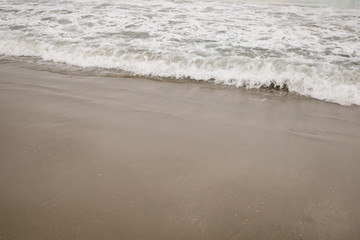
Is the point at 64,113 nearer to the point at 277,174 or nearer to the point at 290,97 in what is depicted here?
the point at 277,174

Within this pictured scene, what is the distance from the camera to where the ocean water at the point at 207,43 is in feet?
17.4

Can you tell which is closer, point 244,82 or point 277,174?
point 277,174

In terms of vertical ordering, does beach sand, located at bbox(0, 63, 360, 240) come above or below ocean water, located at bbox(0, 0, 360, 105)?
below

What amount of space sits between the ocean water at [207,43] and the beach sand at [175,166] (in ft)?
3.01

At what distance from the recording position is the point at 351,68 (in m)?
5.39

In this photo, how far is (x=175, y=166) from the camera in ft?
9.48

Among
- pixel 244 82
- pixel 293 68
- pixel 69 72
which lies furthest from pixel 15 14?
pixel 293 68

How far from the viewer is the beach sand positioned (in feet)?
7.21

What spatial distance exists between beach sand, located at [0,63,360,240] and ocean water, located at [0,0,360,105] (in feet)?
3.01

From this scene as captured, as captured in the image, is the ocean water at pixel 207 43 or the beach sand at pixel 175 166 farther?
the ocean water at pixel 207 43

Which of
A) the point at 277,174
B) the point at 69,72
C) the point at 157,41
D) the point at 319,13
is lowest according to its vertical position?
the point at 277,174

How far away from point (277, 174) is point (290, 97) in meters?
2.42

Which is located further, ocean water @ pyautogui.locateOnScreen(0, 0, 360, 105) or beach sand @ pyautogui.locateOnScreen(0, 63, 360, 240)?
ocean water @ pyautogui.locateOnScreen(0, 0, 360, 105)

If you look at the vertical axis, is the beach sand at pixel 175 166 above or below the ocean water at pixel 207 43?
below
